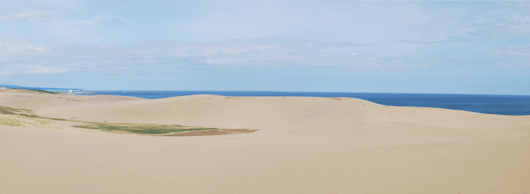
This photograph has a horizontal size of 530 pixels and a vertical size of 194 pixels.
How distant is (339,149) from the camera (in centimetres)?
1100

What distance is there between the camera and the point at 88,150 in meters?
→ 9.59

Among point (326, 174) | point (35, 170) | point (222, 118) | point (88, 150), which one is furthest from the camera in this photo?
point (222, 118)

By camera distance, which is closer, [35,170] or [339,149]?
[35,170]

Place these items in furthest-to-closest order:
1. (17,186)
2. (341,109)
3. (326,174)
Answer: (341,109) < (326,174) < (17,186)

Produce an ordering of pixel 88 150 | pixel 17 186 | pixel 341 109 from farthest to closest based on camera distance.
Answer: pixel 341 109 → pixel 88 150 → pixel 17 186

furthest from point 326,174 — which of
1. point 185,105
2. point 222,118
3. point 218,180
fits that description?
point 185,105

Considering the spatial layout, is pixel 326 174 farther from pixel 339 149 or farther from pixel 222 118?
pixel 222 118

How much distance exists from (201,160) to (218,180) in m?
2.04

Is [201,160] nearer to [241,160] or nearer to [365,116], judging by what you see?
[241,160]

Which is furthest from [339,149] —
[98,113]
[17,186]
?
[98,113]

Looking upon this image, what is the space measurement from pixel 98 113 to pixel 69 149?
2867 centimetres

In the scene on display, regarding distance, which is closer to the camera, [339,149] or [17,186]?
[17,186]

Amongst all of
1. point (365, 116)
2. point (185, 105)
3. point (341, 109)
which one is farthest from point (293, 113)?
point (185, 105)

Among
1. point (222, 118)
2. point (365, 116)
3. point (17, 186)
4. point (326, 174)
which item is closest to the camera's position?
point (17, 186)
